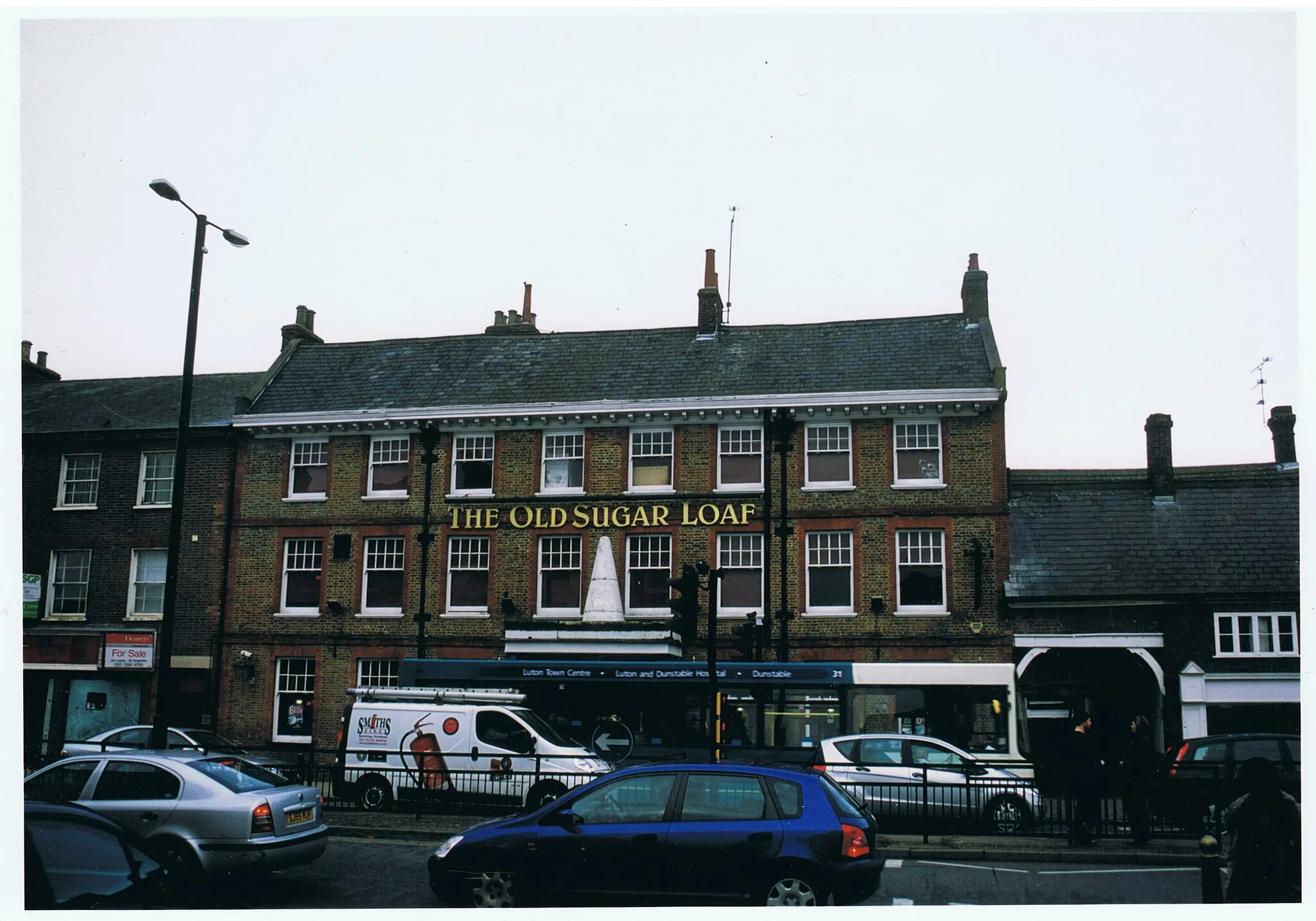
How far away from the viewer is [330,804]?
18469 mm

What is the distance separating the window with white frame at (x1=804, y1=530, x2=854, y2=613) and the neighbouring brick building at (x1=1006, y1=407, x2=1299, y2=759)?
3.56 m

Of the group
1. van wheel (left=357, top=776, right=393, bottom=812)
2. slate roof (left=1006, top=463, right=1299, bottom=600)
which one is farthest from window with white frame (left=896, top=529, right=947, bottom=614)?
van wheel (left=357, top=776, right=393, bottom=812)

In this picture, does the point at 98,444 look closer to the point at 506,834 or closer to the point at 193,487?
the point at 193,487

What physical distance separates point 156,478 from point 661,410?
1309 cm

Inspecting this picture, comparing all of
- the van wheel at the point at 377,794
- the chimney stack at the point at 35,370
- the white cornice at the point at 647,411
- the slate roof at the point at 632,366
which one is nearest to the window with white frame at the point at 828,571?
the white cornice at the point at 647,411

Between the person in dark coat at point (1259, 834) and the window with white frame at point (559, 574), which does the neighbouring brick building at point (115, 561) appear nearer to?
the window with white frame at point (559, 574)

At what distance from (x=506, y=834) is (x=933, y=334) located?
65.0 ft

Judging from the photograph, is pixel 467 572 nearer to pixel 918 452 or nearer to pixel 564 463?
pixel 564 463

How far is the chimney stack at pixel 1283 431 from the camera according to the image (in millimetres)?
27422

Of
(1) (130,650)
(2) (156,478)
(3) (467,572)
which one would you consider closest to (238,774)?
(3) (467,572)

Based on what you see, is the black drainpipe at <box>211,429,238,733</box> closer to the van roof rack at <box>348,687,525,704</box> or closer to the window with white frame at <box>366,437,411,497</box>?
the window with white frame at <box>366,437,411,497</box>

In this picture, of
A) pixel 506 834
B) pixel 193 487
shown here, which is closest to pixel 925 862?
pixel 506 834

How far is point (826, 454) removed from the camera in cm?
2530

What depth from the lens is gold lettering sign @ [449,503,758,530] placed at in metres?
25.2
